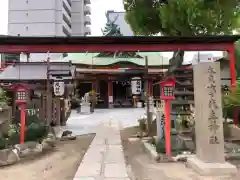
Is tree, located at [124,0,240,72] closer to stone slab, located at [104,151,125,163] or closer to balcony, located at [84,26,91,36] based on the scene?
stone slab, located at [104,151,125,163]

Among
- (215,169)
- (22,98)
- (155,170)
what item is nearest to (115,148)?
(155,170)

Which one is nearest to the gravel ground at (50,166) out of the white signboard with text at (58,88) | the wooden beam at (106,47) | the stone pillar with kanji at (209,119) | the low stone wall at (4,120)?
the low stone wall at (4,120)

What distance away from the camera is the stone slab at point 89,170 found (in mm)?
6062

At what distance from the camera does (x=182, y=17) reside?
Answer: 10.8 meters

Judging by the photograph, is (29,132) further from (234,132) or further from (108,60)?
(108,60)

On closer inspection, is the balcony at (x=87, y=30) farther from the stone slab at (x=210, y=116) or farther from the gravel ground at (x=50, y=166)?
the stone slab at (x=210, y=116)

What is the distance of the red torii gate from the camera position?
1143cm

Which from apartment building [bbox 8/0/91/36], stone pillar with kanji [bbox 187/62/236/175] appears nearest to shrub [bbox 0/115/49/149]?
stone pillar with kanji [bbox 187/62/236/175]

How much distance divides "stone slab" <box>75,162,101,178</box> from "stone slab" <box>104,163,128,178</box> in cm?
19

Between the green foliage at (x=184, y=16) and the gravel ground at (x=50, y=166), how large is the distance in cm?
588

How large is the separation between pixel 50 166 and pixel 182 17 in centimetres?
700

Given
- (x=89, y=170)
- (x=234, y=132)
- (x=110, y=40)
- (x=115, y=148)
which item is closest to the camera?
(x=89, y=170)

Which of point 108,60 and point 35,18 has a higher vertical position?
point 35,18

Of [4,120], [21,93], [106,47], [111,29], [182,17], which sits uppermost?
[111,29]
